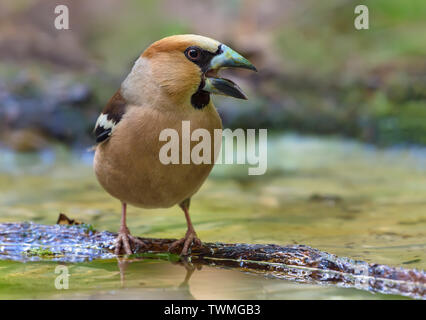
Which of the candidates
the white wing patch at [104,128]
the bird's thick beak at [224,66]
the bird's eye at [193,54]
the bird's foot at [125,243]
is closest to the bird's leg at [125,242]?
the bird's foot at [125,243]

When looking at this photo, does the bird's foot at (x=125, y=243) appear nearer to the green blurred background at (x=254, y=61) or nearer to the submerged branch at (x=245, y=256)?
the submerged branch at (x=245, y=256)

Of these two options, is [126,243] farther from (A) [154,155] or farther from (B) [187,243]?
(A) [154,155]

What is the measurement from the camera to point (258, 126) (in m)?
10.2

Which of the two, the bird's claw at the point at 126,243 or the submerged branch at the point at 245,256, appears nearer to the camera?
the submerged branch at the point at 245,256

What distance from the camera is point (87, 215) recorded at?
5.89 meters

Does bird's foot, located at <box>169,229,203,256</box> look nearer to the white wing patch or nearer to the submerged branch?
the submerged branch

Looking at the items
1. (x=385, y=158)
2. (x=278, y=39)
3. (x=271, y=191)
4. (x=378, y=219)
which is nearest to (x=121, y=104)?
(x=378, y=219)

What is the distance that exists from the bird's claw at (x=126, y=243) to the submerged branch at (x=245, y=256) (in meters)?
0.04

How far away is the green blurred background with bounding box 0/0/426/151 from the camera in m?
10.0

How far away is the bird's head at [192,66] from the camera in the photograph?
3865mm

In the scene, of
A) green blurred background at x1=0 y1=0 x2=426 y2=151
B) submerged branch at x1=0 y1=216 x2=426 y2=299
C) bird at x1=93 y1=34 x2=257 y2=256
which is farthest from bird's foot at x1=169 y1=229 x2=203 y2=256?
green blurred background at x1=0 y1=0 x2=426 y2=151

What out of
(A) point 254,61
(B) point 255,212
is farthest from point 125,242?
(A) point 254,61

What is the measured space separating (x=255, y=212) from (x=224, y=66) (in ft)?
8.11

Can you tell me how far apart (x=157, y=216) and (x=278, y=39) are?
7.02m
